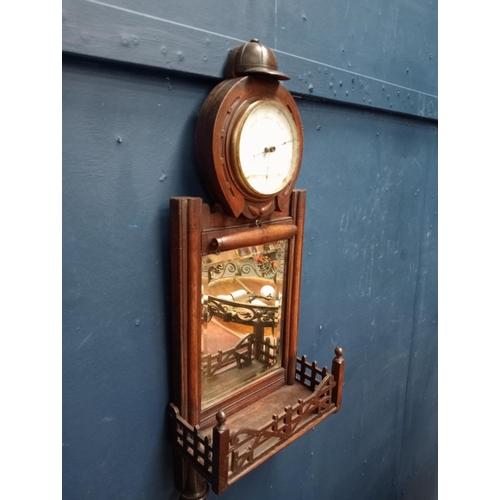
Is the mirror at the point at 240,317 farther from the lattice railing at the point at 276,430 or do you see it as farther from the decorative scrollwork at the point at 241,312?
the lattice railing at the point at 276,430

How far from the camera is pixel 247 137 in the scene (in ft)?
2.87

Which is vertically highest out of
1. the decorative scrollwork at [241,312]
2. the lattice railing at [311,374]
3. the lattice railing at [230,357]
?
the decorative scrollwork at [241,312]

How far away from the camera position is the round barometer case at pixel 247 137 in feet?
2.79

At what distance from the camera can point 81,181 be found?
77cm

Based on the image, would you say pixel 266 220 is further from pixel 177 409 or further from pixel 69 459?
pixel 69 459

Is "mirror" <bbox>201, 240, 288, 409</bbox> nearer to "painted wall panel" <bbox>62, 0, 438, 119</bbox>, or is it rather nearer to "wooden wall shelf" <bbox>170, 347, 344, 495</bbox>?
"wooden wall shelf" <bbox>170, 347, 344, 495</bbox>

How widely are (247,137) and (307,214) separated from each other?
17.2 inches

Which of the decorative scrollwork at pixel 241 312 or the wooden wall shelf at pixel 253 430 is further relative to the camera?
the decorative scrollwork at pixel 241 312

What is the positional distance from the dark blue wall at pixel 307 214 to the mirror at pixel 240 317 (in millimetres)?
102

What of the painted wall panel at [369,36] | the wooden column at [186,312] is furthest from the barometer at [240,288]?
the painted wall panel at [369,36]

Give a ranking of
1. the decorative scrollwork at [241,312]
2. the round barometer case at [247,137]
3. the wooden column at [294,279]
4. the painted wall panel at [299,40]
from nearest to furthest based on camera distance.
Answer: the painted wall panel at [299,40] → the round barometer case at [247,137] → the decorative scrollwork at [241,312] → the wooden column at [294,279]

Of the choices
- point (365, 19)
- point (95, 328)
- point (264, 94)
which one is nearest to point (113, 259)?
point (95, 328)

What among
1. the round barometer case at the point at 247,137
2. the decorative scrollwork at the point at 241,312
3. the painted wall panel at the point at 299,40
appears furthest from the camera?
the decorative scrollwork at the point at 241,312

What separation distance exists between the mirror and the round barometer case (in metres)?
0.13
